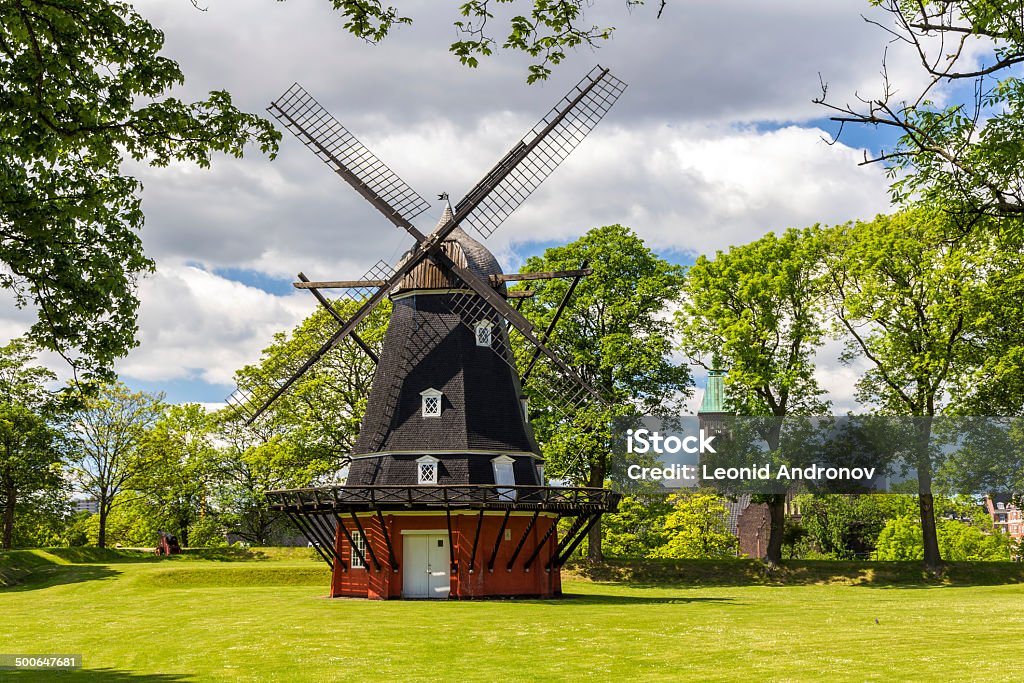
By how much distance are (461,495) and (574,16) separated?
21813 mm

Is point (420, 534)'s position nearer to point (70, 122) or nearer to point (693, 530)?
point (70, 122)

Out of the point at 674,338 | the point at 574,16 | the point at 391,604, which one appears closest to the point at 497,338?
the point at 391,604

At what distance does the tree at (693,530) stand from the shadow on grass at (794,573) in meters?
16.0

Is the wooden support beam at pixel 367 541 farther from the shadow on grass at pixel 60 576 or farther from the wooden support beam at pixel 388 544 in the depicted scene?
the shadow on grass at pixel 60 576

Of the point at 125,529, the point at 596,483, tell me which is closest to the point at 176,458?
the point at 125,529

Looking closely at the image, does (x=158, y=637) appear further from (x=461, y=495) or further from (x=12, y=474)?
(x=12, y=474)

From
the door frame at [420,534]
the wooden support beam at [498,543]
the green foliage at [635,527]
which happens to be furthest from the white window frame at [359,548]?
the green foliage at [635,527]

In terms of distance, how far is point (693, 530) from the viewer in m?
62.0

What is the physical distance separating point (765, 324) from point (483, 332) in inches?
626

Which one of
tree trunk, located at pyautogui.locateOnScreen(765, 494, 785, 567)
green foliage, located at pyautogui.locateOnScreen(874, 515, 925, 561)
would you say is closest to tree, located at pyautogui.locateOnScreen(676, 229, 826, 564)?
tree trunk, located at pyautogui.locateOnScreen(765, 494, 785, 567)

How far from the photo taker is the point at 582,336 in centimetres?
4569

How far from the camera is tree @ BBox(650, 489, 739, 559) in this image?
6206 centimetres

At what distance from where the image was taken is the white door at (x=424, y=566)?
3192cm

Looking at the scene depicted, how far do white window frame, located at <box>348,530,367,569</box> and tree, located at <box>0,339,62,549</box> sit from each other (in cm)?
2421
